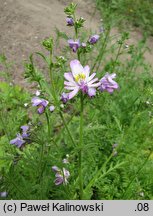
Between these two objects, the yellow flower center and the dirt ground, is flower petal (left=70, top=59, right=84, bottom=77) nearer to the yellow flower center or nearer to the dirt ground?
the yellow flower center

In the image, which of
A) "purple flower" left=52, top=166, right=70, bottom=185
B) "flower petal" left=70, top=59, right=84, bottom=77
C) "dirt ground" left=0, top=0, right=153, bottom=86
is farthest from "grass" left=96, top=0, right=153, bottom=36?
"flower petal" left=70, top=59, right=84, bottom=77

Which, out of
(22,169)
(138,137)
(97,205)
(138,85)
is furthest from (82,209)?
(138,85)

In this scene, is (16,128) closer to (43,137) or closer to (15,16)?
(43,137)

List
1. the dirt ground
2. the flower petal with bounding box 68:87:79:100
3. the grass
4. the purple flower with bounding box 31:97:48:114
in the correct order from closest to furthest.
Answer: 1. the flower petal with bounding box 68:87:79:100
2. the purple flower with bounding box 31:97:48:114
3. the dirt ground
4. the grass

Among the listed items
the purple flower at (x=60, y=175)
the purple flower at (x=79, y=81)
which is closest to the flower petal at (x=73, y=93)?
the purple flower at (x=79, y=81)

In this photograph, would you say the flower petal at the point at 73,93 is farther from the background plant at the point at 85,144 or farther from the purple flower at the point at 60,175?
the purple flower at the point at 60,175
